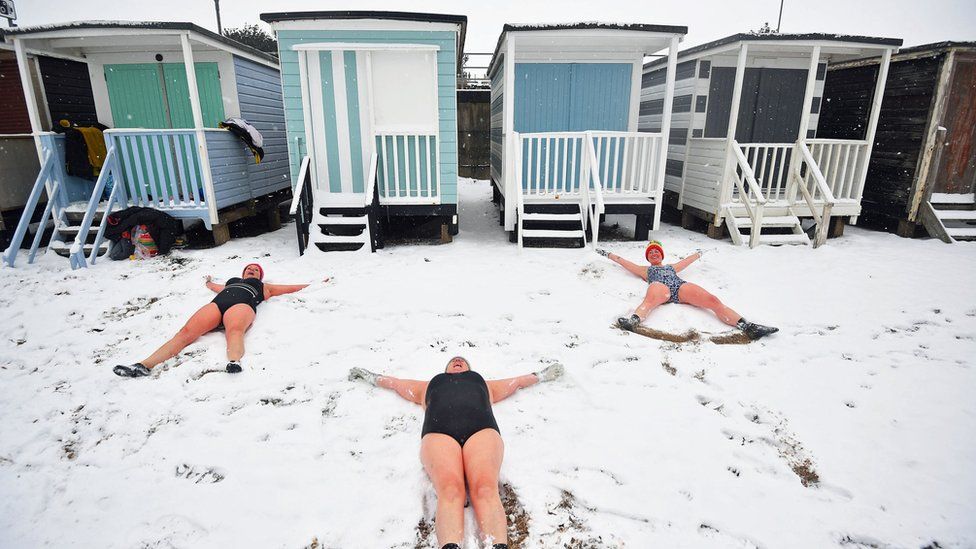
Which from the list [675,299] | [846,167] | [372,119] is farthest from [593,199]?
[846,167]

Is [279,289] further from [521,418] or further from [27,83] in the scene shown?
[27,83]

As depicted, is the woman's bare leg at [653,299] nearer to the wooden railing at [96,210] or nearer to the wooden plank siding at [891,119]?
the wooden plank siding at [891,119]

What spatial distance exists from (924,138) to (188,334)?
399 inches

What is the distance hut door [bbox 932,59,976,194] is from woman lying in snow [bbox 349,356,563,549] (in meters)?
9.09

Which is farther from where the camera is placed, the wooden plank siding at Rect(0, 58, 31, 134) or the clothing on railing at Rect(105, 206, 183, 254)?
the wooden plank siding at Rect(0, 58, 31, 134)

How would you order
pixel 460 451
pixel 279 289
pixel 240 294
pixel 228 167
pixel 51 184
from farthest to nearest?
pixel 228 167
pixel 51 184
pixel 279 289
pixel 240 294
pixel 460 451

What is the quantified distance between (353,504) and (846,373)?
3.50m

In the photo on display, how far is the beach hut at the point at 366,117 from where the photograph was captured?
20.7ft

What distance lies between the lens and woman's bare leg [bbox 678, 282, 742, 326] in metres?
4.13

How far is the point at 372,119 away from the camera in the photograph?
21.8 feet

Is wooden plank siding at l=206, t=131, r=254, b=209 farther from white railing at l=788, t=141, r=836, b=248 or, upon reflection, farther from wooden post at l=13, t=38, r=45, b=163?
white railing at l=788, t=141, r=836, b=248

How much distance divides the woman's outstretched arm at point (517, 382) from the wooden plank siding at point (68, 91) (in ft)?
26.7

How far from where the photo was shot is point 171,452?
2.61m

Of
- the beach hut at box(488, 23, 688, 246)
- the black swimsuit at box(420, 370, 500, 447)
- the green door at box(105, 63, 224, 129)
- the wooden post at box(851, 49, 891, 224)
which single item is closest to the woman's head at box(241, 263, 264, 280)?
the black swimsuit at box(420, 370, 500, 447)
